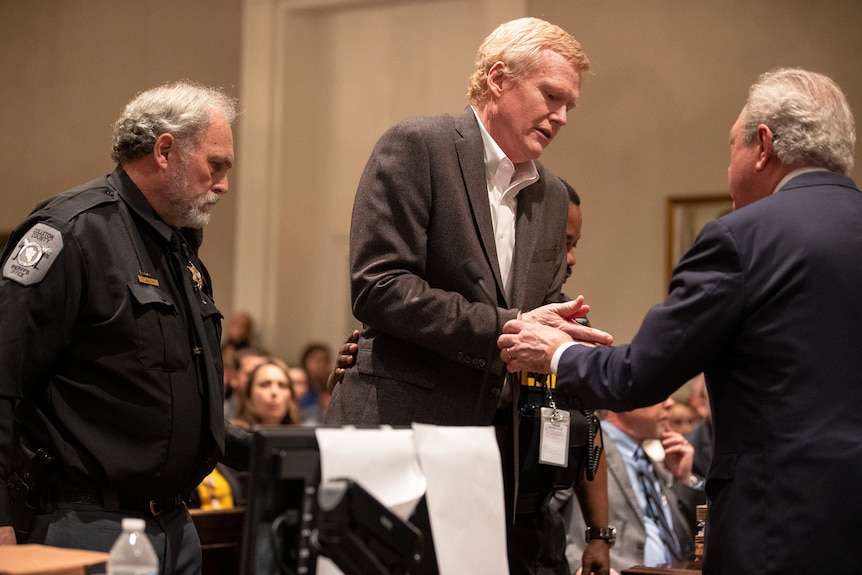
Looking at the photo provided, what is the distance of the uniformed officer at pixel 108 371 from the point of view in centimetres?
236

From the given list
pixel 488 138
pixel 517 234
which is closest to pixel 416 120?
pixel 488 138

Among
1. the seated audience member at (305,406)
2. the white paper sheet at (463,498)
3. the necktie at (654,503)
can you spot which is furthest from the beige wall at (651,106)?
the white paper sheet at (463,498)

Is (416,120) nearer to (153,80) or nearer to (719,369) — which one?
(719,369)

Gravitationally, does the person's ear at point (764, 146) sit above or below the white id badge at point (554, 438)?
above

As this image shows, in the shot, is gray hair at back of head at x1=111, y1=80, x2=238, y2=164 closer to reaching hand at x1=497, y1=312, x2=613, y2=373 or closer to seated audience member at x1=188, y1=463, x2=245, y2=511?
reaching hand at x1=497, y1=312, x2=613, y2=373

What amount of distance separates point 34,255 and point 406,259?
857 mm

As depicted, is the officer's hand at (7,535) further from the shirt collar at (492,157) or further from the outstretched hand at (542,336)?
the shirt collar at (492,157)

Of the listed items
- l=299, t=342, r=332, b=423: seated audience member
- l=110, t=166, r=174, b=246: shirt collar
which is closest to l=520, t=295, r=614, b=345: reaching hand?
l=110, t=166, r=174, b=246: shirt collar

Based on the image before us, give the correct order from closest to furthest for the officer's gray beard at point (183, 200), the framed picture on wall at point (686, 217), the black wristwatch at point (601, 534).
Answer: the officer's gray beard at point (183, 200), the black wristwatch at point (601, 534), the framed picture on wall at point (686, 217)

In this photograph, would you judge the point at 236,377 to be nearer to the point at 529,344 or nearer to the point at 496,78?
the point at 496,78

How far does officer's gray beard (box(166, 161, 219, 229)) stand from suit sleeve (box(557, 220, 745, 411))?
A: 1116 millimetres

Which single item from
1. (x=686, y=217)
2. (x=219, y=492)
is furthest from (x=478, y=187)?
(x=686, y=217)

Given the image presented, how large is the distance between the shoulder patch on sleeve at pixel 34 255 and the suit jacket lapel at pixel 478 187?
1.00 metres

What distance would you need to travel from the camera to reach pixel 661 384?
2.19 metres
